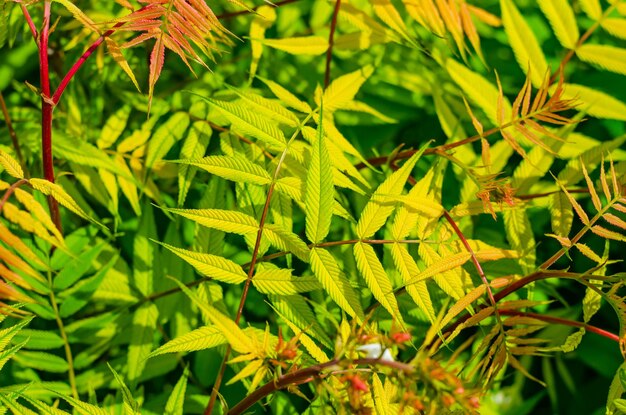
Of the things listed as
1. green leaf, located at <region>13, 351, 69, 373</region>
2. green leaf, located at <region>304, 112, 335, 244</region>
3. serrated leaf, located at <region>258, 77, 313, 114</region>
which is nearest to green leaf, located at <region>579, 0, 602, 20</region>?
serrated leaf, located at <region>258, 77, 313, 114</region>

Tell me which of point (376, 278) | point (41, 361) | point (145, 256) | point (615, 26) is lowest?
point (41, 361)

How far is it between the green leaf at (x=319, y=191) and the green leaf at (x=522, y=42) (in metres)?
0.49

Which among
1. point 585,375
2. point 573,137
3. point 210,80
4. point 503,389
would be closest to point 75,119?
point 210,80

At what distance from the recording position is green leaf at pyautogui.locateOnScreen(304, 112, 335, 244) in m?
0.67

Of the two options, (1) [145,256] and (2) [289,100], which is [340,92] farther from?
(1) [145,256]

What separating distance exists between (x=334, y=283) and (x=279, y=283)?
7cm

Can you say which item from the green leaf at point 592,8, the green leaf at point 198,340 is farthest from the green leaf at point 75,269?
the green leaf at point 592,8

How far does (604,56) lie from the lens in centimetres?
102

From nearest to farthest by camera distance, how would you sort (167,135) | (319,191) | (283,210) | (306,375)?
1. (306,375)
2. (319,191)
3. (283,210)
4. (167,135)

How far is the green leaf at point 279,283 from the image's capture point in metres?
0.74

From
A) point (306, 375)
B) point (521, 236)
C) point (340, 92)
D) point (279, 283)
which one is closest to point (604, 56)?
point (521, 236)

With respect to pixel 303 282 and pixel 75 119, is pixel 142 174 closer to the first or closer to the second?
pixel 75 119

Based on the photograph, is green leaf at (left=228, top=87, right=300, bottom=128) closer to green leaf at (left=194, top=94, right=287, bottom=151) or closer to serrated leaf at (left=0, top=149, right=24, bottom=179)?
green leaf at (left=194, top=94, right=287, bottom=151)

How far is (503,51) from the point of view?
52.8 inches
